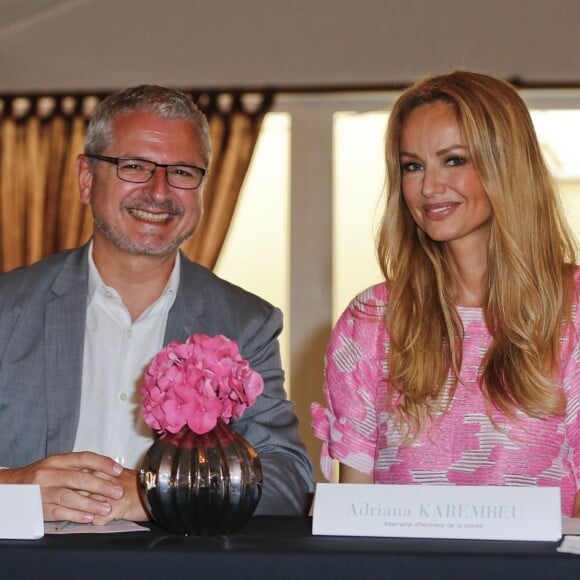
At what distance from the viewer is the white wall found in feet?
17.8

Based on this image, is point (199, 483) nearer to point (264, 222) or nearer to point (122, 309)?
point (122, 309)

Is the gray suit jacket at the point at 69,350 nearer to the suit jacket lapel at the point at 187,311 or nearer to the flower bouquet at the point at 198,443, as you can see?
the suit jacket lapel at the point at 187,311

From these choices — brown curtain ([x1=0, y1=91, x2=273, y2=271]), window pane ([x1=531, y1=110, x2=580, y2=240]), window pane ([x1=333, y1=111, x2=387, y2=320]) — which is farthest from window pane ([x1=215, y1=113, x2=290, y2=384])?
window pane ([x1=531, y1=110, x2=580, y2=240])

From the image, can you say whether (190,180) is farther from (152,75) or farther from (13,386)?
(152,75)

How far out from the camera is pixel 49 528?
1.64m

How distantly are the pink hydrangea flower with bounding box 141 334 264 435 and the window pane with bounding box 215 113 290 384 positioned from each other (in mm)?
4057

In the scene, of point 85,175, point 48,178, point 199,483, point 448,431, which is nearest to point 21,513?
point 199,483

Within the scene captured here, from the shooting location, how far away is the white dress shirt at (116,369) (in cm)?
247

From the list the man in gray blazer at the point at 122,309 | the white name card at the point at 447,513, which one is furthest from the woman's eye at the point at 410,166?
the white name card at the point at 447,513

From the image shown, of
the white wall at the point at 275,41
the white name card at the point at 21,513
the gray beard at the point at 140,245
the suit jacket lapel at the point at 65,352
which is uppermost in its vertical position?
the white wall at the point at 275,41

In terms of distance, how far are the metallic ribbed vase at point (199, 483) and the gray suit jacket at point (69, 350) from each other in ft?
1.92

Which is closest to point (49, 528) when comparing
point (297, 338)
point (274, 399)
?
point (274, 399)

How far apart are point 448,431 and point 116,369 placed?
0.82 meters

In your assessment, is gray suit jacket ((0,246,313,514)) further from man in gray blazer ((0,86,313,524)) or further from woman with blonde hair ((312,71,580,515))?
woman with blonde hair ((312,71,580,515))
